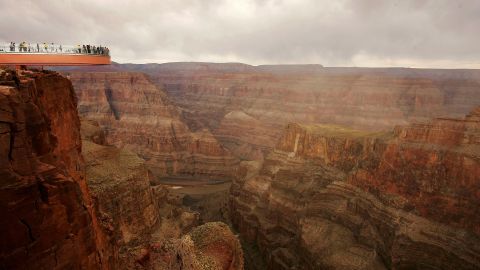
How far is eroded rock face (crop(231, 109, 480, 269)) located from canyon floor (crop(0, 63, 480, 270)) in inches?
5.4

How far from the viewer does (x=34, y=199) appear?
37.6 ft

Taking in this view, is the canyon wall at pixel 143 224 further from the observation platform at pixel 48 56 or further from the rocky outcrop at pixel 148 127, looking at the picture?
the rocky outcrop at pixel 148 127

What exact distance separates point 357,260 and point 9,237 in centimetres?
3487

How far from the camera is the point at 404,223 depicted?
38.5 meters

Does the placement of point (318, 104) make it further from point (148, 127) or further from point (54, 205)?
point (54, 205)

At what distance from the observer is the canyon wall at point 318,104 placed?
329 feet

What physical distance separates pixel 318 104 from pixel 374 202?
236 feet

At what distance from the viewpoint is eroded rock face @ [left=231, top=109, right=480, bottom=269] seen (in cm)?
3616

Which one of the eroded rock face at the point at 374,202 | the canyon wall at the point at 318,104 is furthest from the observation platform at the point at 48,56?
the canyon wall at the point at 318,104

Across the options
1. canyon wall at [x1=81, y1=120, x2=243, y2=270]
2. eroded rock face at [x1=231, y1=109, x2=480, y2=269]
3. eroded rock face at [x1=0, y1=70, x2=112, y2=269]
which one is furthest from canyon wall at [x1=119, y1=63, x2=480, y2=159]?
eroded rock face at [x1=0, y1=70, x2=112, y2=269]

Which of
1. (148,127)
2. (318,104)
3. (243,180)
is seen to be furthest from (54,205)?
(318,104)

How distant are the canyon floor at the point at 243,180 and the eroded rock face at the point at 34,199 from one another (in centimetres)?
4

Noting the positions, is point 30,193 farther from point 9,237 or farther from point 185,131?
point 185,131

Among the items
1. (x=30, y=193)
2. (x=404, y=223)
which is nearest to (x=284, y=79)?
(x=404, y=223)
